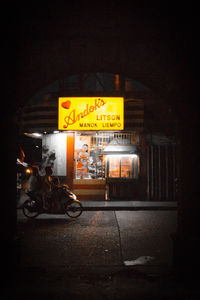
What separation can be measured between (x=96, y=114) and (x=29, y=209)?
5195mm

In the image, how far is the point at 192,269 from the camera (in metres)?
4.73

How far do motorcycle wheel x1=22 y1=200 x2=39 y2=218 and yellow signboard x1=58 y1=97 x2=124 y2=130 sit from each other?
3802 mm

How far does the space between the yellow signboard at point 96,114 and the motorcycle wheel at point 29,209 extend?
150 inches

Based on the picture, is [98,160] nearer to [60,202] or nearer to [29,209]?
[60,202]

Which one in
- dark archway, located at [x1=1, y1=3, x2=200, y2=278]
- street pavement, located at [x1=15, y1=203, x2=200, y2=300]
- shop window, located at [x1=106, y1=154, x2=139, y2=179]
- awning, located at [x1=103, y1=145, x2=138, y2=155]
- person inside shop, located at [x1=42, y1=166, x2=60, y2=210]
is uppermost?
dark archway, located at [x1=1, y1=3, x2=200, y2=278]

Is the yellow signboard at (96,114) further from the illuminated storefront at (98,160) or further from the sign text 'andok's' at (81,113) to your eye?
the illuminated storefront at (98,160)

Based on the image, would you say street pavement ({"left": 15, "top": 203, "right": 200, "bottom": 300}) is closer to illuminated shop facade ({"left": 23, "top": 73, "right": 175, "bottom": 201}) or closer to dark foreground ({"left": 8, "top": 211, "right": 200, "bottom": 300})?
dark foreground ({"left": 8, "top": 211, "right": 200, "bottom": 300})

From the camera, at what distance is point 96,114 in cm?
1259

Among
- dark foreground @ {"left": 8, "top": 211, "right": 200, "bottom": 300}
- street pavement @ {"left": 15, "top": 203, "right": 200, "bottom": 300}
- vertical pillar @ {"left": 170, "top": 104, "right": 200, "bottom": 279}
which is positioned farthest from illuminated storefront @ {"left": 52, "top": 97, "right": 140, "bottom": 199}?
vertical pillar @ {"left": 170, "top": 104, "right": 200, "bottom": 279}

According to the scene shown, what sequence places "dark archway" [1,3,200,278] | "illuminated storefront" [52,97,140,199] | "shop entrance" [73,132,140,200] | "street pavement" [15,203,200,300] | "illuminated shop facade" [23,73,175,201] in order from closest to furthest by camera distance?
"street pavement" [15,203,200,300], "dark archway" [1,3,200,278], "illuminated shop facade" [23,73,175,201], "illuminated storefront" [52,97,140,199], "shop entrance" [73,132,140,200]

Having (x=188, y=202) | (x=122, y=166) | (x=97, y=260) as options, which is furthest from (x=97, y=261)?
(x=122, y=166)

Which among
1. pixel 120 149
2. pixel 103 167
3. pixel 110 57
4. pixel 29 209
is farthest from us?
pixel 103 167

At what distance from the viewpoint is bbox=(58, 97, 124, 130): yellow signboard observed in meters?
12.5

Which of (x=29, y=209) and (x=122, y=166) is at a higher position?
(x=122, y=166)
